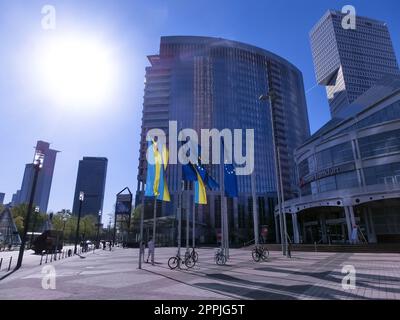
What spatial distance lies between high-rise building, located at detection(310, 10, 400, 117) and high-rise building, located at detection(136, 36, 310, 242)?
37929 mm

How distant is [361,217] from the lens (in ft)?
147

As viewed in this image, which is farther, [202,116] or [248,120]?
[248,120]

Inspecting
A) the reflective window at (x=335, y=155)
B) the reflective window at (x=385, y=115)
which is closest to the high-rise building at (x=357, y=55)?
the reflective window at (x=385, y=115)

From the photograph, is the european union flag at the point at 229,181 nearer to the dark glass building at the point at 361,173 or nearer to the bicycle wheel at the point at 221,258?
the bicycle wheel at the point at 221,258

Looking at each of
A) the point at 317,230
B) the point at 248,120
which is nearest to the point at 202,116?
the point at 248,120

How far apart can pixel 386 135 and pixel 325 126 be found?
66.3ft

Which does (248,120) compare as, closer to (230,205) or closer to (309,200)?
(230,205)

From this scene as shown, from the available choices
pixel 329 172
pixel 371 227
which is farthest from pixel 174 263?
pixel 329 172

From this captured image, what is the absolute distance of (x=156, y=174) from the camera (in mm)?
20141

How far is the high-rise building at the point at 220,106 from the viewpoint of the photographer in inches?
4104

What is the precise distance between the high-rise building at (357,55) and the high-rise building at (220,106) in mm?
37929

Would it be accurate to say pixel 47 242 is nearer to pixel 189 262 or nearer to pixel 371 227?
pixel 189 262

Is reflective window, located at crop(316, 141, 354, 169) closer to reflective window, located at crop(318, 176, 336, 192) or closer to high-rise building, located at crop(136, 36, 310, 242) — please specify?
reflective window, located at crop(318, 176, 336, 192)
